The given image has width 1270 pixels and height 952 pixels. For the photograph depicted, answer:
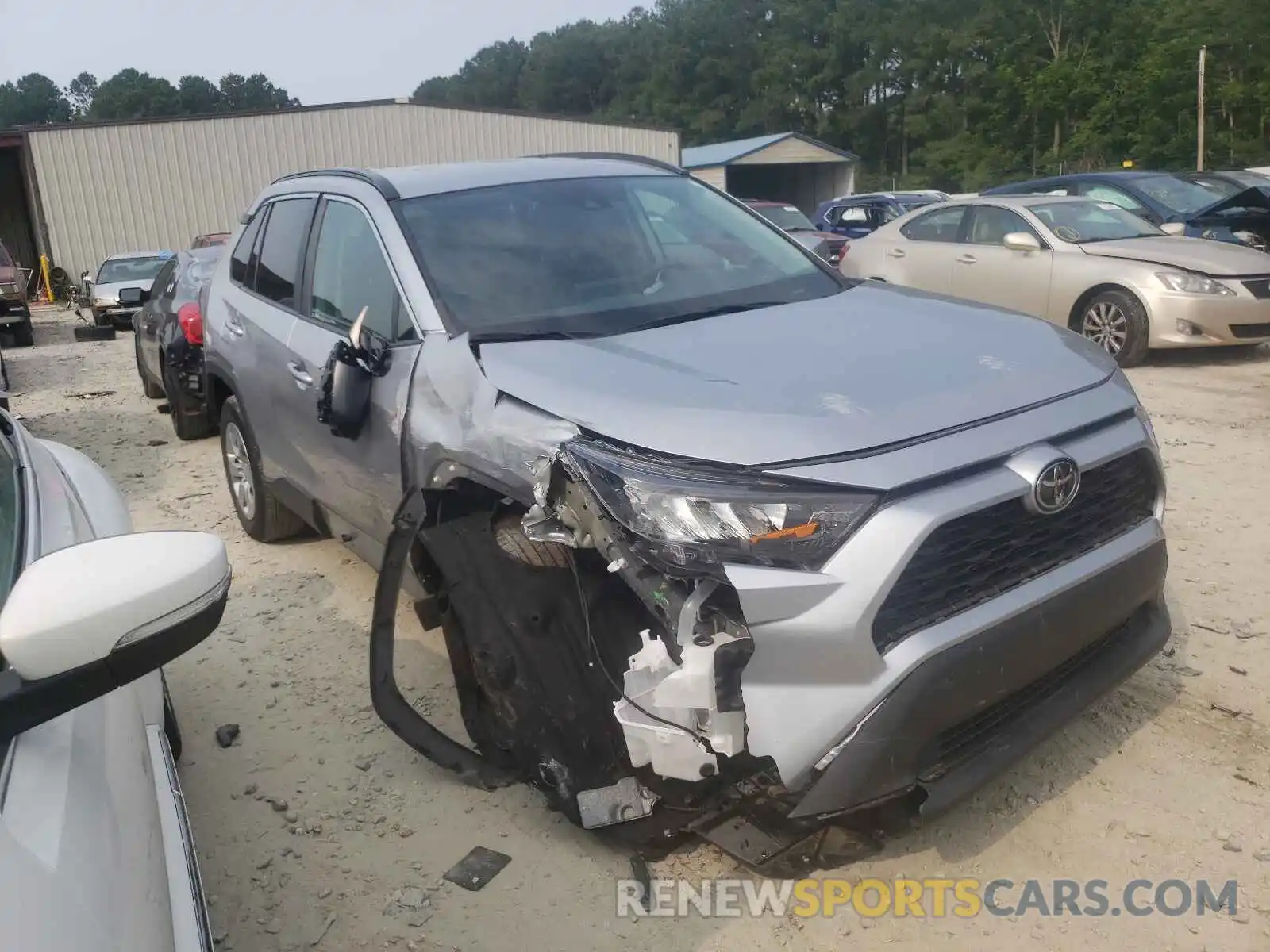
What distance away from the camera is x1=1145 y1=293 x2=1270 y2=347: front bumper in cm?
832

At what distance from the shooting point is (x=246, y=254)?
5133 millimetres

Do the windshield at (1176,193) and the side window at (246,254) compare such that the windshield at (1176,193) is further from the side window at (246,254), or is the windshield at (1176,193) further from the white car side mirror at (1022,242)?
the side window at (246,254)

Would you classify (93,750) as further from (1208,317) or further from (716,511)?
(1208,317)

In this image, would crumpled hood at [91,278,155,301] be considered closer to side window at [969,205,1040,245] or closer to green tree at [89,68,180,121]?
side window at [969,205,1040,245]

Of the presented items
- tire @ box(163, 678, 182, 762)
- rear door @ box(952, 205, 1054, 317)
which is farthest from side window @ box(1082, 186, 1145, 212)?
tire @ box(163, 678, 182, 762)

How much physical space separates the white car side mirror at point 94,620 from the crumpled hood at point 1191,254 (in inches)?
344

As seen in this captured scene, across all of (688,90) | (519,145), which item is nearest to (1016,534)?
(519,145)

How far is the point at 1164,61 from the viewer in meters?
47.1

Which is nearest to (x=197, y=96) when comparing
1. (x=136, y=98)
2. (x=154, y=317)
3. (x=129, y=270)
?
(x=136, y=98)

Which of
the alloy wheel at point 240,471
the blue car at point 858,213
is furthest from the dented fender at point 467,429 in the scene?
the blue car at point 858,213

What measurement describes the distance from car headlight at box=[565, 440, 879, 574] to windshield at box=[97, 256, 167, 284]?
738 inches

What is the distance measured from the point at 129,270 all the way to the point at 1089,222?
16985mm

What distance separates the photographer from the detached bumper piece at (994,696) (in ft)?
7.46

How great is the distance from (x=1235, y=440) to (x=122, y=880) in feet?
21.8
